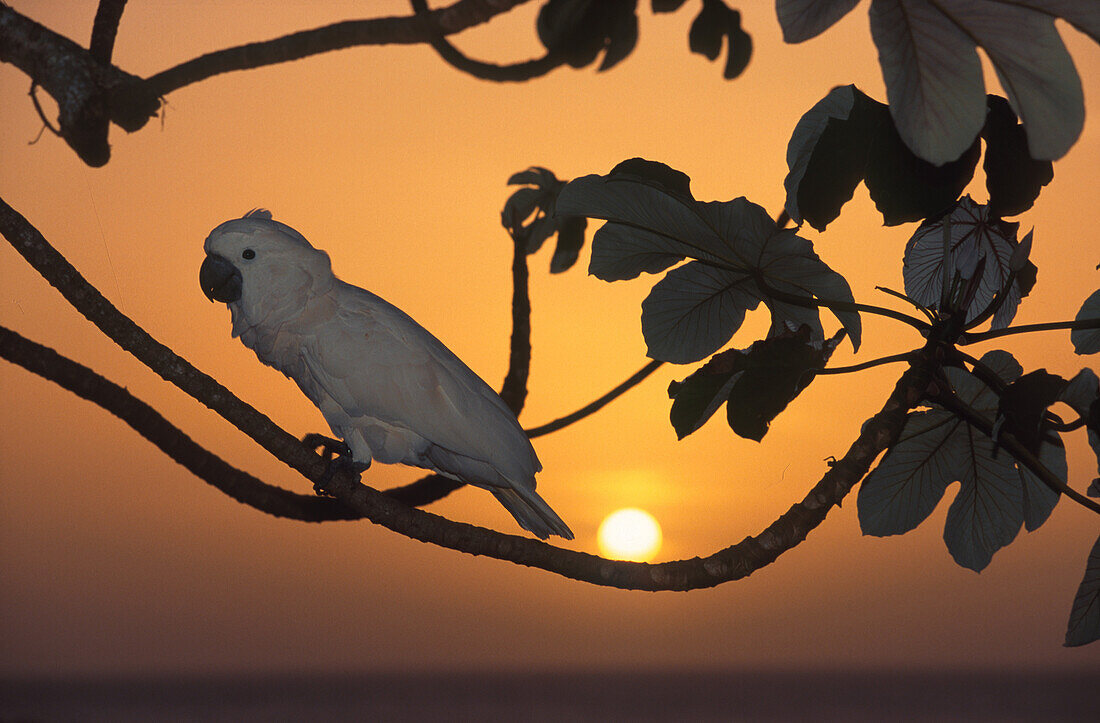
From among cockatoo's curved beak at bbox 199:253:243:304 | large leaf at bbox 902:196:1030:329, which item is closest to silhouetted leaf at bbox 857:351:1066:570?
large leaf at bbox 902:196:1030:329

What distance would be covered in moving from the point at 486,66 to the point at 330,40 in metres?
0.28

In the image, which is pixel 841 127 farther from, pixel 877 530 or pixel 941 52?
pixel 877 530

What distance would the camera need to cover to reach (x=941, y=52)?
2.60 ft

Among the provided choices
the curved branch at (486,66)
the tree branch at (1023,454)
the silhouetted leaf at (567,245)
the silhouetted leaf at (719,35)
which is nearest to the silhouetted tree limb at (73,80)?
the curved branch at (486,66)

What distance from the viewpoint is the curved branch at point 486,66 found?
1.32 m

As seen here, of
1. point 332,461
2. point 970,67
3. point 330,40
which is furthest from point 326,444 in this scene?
point 970,67

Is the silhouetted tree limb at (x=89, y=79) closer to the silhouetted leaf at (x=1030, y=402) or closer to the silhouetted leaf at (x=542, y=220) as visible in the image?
the silhouetted leaf at (x=542, y=220)

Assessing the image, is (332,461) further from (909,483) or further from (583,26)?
(909,483)

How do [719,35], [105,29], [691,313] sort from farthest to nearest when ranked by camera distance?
[105,29], [691,313], [719,35]

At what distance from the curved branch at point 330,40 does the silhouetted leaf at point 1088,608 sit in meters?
1.16

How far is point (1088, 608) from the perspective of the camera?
44.5 inches

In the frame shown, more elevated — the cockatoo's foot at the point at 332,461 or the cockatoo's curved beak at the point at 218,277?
the cockatoo's curved beak at the point at 218,277

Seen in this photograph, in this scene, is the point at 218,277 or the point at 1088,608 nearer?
the point at 1088,608

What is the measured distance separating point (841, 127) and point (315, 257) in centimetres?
85
